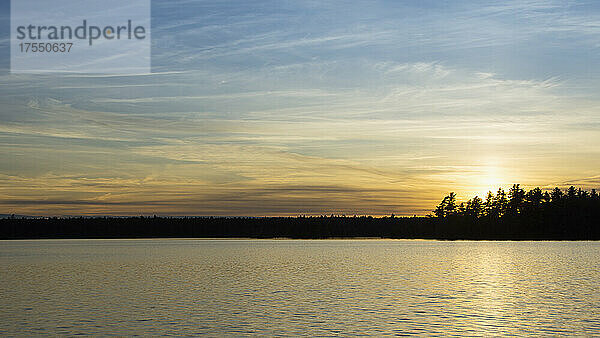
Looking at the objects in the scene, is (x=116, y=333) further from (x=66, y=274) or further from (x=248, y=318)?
(x=66, y=274)

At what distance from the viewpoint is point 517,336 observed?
3494cm

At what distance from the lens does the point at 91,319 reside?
4038 cm

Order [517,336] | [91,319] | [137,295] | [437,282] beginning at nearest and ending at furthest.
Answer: [517,336], [91,319], [137,295], [437,282]

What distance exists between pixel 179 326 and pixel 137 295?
1790cm

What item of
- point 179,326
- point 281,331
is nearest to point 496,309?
point 281,331

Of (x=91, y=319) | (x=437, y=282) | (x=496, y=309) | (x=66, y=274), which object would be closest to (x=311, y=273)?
(x=437, y=282)

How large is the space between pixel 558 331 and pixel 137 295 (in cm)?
3358

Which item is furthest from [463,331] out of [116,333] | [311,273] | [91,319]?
[311,273]

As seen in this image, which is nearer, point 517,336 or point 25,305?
point 517,336

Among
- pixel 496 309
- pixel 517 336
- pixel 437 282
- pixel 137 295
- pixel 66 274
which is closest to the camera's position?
pixel 517 336

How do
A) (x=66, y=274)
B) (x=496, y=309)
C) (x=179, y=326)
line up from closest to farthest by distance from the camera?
(x=179, y=326) < (x=496, y=309) < (x=66, y=274)

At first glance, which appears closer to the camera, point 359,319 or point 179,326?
point 179,326

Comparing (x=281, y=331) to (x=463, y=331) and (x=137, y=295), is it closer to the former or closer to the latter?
(x=463, y=331)

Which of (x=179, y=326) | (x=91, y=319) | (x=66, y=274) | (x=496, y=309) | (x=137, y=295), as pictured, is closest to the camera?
(x=179, y=326)
